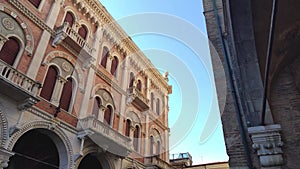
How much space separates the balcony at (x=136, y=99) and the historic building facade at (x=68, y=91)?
2.8 inches

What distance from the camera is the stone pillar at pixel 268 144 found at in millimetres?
3125

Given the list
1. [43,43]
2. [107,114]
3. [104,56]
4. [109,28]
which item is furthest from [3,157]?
[109,28]

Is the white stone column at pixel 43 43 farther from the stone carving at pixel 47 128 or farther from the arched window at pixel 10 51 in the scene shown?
the stone carving at pixel 47 128

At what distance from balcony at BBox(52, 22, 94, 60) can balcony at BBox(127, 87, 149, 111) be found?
13.0 ft

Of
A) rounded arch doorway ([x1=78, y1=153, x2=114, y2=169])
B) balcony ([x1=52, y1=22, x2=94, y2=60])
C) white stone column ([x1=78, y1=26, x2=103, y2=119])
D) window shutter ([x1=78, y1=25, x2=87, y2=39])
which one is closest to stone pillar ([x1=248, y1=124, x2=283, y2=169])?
white stone column ([x1=78, y1=26, x2=103, y2=119])

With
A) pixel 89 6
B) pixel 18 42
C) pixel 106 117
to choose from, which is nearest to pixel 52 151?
pixel 106 117

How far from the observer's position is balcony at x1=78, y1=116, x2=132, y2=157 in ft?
33.2

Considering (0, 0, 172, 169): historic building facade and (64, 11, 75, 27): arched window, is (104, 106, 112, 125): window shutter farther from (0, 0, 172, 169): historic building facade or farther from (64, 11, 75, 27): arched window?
(64, 11, 75, 27): arched window

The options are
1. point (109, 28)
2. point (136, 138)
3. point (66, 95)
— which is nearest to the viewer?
point (66, 95)

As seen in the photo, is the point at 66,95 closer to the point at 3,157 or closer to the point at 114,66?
the point at 3,157

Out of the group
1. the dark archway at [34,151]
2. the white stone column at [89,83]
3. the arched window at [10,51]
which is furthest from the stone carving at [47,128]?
the arched window at [10,51]

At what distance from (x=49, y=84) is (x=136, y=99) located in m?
6.62

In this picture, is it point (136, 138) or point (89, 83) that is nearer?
point (89, 83)

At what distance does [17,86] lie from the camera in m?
7.52
